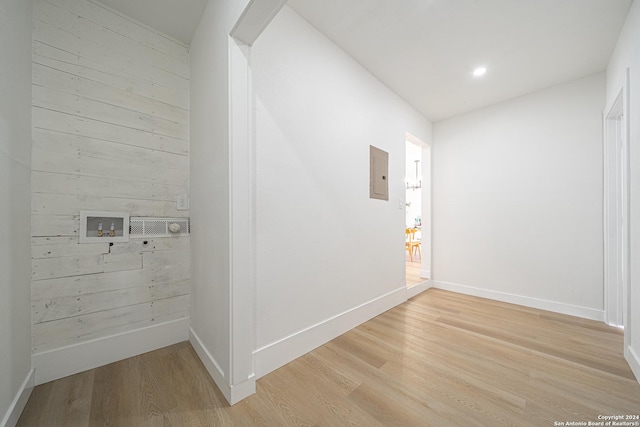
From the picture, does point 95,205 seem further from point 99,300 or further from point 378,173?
point 378,173

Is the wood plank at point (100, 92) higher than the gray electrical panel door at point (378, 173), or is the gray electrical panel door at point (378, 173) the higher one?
the wood plank at point (100, 92)

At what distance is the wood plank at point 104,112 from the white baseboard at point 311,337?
1.95 meters

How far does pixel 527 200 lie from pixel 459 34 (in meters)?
2.24

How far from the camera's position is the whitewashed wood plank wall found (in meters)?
1.59

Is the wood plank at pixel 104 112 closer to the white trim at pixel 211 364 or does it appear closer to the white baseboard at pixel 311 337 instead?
the white trim at pixel 211 364

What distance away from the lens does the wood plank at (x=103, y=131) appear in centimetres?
159

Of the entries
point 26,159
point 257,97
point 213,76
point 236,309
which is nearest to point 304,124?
point 257,97

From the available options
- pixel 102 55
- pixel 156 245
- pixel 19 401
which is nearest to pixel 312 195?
pixel 156 245

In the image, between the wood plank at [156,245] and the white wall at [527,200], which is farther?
the white wall at [527,200]

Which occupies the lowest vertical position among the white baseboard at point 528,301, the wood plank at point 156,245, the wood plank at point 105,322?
the white baseboard at point 528,301

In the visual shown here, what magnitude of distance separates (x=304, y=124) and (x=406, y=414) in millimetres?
2041

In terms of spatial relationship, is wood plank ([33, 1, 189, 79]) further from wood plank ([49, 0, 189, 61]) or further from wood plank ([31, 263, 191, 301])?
wood plank ([31, 263, 191, 301])

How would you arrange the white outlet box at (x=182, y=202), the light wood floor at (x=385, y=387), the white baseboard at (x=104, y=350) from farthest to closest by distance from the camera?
the white outlet box at (x=182, y=202), the white baseboard at (x=104, y=350), the light wood floor at (x=385, y=387)

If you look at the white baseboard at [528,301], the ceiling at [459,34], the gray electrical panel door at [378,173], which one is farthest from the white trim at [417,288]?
the ceiling at [459,34]
